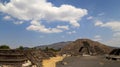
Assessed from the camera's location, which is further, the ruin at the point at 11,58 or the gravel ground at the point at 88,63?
the gravel ground at the point at 88,63

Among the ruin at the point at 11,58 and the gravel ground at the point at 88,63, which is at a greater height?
the ruin at the point at 11,58

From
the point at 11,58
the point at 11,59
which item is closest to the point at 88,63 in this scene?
the point at 11,58

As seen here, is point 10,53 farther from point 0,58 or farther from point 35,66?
point 35,66

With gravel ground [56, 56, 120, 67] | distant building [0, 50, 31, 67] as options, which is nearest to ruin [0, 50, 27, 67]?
distant building [0, 50, 31, 67]

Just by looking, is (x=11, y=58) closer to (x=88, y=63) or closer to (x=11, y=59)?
(x=11, y=59)

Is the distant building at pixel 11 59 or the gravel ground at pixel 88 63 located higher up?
the distant building at pixel 11 59

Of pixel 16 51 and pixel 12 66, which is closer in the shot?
pixel 12 66

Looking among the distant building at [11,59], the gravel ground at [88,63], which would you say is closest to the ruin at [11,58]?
the distant building at [11,59]

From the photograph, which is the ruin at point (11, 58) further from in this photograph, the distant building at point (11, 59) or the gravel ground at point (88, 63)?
the gravel ground at point (88, 63)

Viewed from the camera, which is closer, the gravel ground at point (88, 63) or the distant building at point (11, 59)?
the distant building at point (11, 59)

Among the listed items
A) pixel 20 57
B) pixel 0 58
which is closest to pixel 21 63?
pixel 20 57

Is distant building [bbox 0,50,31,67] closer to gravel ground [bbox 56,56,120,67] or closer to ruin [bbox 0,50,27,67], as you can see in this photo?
ruin [bbox 0,50,27,67]

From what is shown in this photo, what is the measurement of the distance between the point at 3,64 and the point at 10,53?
2.13 m

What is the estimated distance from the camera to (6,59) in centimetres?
3278
